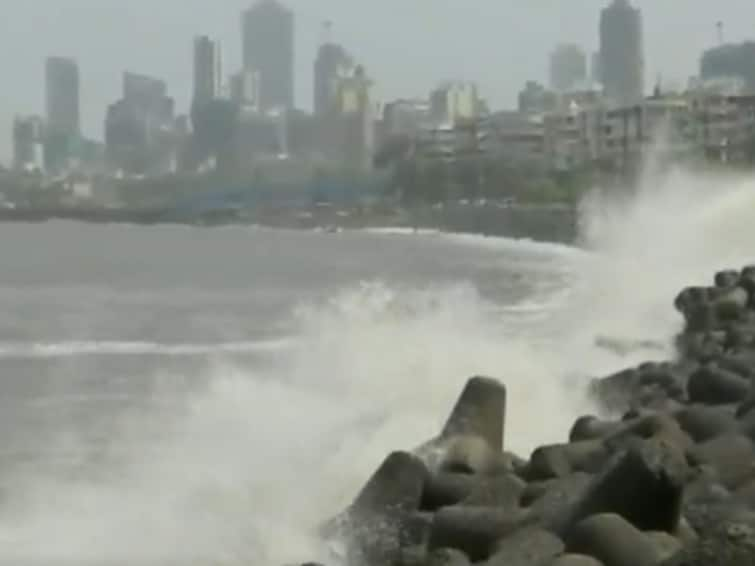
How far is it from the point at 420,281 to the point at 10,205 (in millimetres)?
100719

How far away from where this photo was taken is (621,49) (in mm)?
169875

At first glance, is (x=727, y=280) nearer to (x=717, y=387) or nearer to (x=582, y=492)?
(x=717, y=387)

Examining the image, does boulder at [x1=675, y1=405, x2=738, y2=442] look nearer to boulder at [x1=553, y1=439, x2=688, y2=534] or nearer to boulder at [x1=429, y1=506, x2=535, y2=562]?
boulder at [x1=429, y1=506, x2=535, y2=562]

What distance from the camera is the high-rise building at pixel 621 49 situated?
16600 cm

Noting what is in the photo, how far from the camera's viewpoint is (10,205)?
445ft

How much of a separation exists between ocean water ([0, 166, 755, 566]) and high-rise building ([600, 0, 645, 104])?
12507 centimetres

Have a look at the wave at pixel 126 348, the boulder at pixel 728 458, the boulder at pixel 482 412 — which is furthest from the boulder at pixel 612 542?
the wave at pixel 126 348

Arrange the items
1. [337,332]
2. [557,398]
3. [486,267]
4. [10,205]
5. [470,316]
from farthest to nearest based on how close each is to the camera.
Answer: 1. [10,205]
2. [486,267]
3. [470,316]
4. [337,332]
5. [557,398]

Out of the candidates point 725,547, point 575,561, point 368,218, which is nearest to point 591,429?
point 575,561

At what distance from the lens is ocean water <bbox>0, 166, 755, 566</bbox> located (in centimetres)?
872

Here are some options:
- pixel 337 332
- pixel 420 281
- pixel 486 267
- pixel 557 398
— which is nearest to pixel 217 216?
pixel 486 267

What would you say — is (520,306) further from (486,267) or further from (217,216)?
(217,216)

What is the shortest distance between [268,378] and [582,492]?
34.8 ft

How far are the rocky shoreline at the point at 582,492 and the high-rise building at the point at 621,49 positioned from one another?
6148 inches
